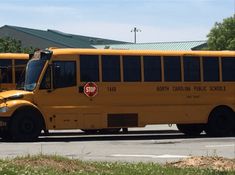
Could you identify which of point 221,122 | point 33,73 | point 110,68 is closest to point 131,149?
point 110,68

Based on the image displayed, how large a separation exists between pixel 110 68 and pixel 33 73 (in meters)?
2.56

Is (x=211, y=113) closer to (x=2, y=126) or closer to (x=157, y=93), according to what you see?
(x=157, y=93)

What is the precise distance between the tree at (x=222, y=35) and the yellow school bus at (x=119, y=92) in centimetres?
4709

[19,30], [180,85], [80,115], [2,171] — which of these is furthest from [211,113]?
[19,30]

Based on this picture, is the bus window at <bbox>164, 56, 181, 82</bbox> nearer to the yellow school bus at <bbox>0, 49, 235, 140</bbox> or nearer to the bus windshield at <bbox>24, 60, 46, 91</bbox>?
the yellow school bus at <bbox>0, 49, 235, 140</bbox>

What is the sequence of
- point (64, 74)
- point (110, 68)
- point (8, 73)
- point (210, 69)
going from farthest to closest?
point (8, 73), point (210, 69), point (110, 68), point (64, 74)

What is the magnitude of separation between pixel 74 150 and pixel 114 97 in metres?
4.80

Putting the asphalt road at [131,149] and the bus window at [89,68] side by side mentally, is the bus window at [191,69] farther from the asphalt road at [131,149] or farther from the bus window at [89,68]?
the bus window at [89,68]

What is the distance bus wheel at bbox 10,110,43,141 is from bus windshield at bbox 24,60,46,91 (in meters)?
0.98

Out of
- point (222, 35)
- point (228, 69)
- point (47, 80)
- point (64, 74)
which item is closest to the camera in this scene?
point (47, 80)

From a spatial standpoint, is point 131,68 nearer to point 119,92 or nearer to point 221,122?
point 119,92

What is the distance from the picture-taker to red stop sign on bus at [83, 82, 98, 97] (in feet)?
67.3

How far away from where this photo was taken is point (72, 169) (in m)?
10.1

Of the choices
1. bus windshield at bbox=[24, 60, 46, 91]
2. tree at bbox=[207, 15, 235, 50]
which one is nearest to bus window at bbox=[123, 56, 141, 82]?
bus windshield at bbox=[24, 60, 46, 91]
